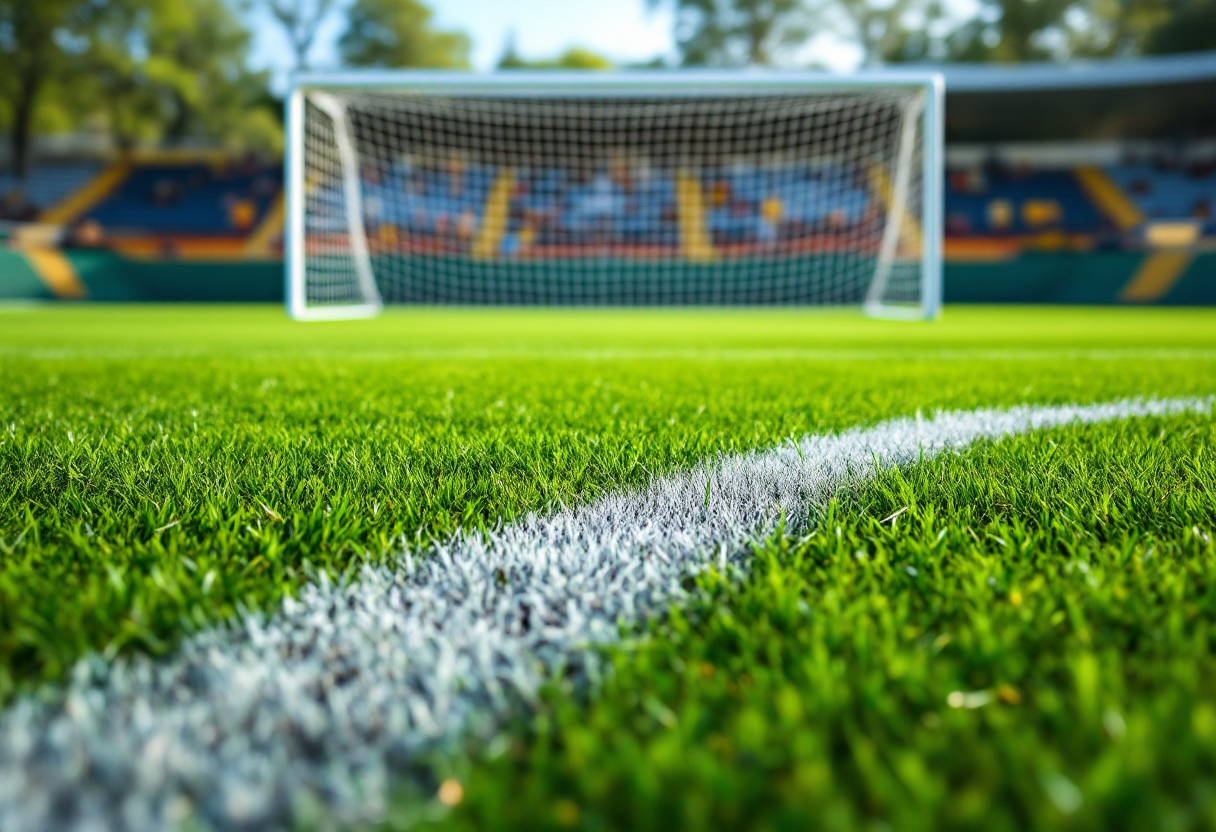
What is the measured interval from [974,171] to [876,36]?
13305mm

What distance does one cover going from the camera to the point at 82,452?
5.60 ft

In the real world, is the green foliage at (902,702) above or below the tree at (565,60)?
below

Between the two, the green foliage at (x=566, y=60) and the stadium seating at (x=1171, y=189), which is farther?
the green foliage at (x=566, y=60)

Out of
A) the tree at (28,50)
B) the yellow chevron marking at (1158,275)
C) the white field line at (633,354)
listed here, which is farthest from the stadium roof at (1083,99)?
the tree at (28,50)

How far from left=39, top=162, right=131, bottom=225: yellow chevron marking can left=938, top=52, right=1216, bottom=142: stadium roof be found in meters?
23.0

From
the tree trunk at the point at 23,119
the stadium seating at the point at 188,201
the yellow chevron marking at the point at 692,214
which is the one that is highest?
the tree trunk at the point at 23,119

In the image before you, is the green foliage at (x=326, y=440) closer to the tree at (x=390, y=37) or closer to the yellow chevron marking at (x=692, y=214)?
the yellow chevron marking at (x=692, y=214)

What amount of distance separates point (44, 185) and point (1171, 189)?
34020 millimetres

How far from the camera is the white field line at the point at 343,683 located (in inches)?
23.5

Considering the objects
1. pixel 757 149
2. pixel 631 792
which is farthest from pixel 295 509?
pixel 757 149

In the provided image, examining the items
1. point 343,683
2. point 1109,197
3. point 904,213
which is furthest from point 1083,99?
point 343,683

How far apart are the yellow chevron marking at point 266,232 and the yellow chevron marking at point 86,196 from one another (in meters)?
5.74

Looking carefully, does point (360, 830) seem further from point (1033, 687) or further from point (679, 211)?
point (679, 211)

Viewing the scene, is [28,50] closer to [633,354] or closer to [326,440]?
[633,354]
